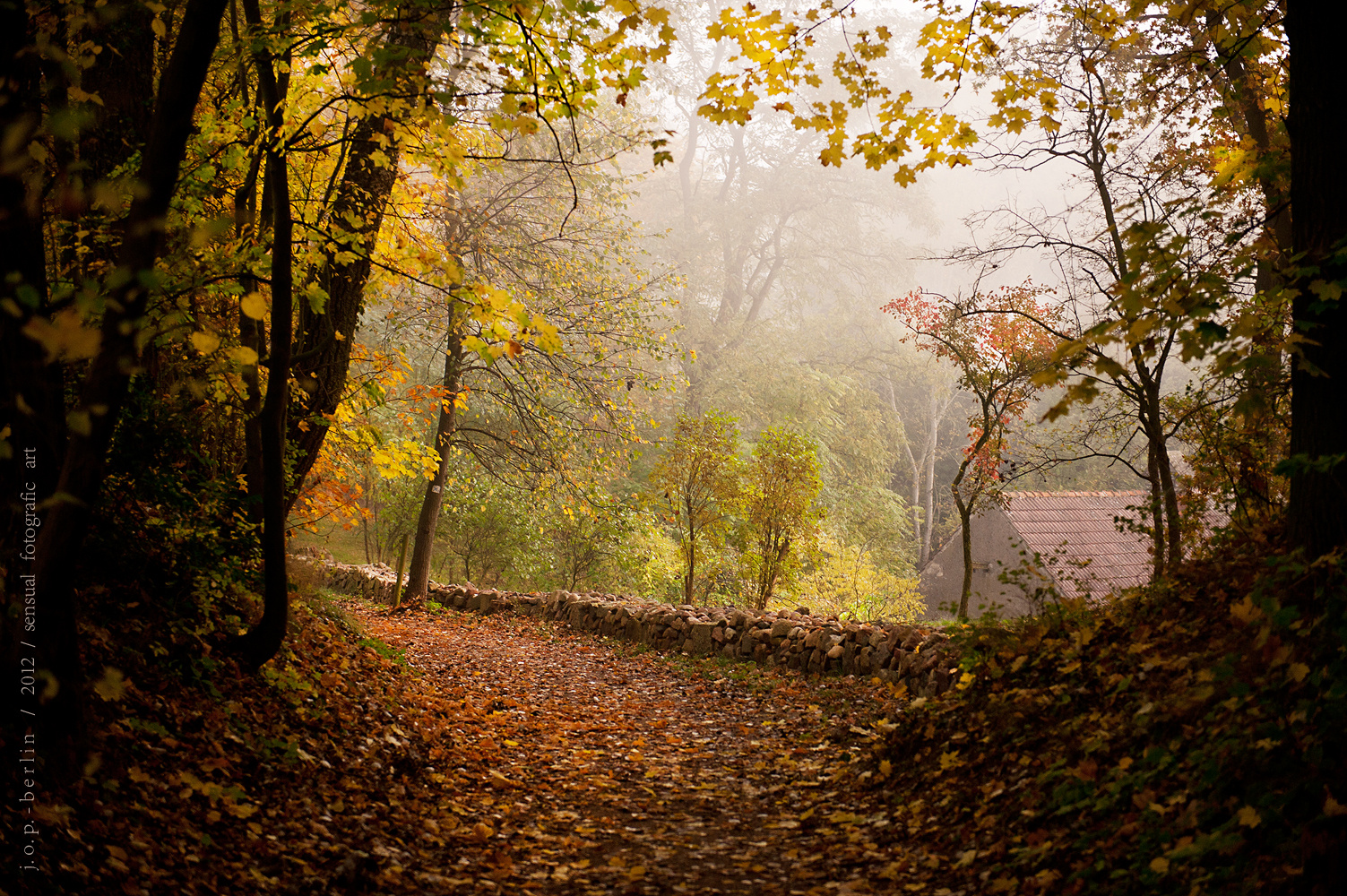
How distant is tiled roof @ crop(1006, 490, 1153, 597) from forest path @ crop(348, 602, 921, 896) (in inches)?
367

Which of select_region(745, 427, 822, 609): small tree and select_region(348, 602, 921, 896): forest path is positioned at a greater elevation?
select_region(745, 427, 822, 609): small tree

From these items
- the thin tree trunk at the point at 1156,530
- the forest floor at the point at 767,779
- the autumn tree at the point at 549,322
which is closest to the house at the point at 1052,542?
the autumn tree at the point at 549,322

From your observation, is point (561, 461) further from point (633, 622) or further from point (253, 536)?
point (253, 536)

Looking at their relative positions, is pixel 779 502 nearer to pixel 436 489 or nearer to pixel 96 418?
pixel 436 489

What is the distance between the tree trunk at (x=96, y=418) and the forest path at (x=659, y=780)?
160 cm

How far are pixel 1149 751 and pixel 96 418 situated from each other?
13.5ft

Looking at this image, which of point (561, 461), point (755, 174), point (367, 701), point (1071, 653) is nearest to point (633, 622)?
point (561, 461)

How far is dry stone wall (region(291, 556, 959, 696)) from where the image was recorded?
6527 millimetres

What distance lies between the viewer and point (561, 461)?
37.4 feet

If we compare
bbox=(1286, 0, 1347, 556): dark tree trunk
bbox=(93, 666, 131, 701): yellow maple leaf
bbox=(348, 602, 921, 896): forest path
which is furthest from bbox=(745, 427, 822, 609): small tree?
bbox=(93, 666, 131, 701): yellow maple leaf

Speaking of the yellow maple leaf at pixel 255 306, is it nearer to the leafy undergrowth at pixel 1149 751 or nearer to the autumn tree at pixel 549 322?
the leafy undergrowth at pixel 1149 751

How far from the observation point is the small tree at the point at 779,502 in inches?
424

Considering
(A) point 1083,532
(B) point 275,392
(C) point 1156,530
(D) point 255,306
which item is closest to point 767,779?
(C) point 1156,530

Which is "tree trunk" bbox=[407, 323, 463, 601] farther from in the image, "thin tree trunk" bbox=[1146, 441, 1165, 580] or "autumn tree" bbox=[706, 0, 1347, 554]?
"thin tree trunk" bbox=[1146, 441, 1165, 580]
